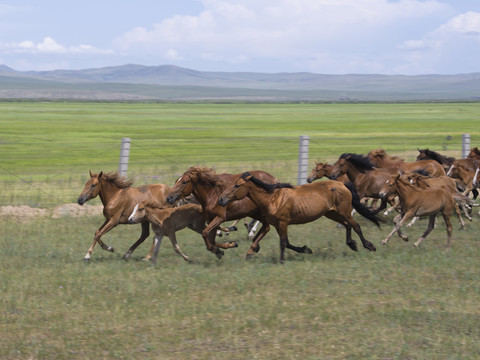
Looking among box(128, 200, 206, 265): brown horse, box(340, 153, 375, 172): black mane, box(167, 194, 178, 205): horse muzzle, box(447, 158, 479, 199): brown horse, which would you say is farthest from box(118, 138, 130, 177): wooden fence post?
box(447, 158, 479, 199): brown horse

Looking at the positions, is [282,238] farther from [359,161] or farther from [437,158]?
[437,158]

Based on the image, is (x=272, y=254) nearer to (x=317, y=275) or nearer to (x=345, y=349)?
(x=317, y=275)

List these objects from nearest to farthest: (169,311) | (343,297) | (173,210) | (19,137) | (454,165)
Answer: (169,311), (343,297), (173,210), (454,165), (19,137)

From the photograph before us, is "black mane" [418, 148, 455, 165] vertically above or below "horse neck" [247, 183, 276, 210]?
above

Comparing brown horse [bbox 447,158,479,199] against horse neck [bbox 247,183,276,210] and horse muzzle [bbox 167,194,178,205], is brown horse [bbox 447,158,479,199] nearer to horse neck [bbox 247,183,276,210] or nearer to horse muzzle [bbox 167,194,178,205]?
horse neck [bbox 247,183,276,210]

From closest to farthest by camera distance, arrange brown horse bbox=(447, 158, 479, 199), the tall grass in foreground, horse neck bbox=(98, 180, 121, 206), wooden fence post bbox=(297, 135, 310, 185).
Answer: the tall grass in foreground
horse neck bbox=(98, 180, 121, 206)
brown horse bbox=(447, 158, 479, 199)
wooden fence post bbox=(297, 135, 310, 185)

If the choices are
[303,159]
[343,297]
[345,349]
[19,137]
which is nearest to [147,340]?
[345,349]

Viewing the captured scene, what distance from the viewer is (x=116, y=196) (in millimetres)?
11617

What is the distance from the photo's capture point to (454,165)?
16312 mm

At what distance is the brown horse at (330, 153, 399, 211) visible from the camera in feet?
47.2

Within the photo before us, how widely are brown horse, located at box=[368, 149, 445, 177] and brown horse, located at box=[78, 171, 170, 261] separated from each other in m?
6.04

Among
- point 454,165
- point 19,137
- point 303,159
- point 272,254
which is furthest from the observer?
point 19,137

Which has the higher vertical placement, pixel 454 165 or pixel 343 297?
pixel 454 165

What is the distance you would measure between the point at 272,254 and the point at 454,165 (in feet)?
21.7
